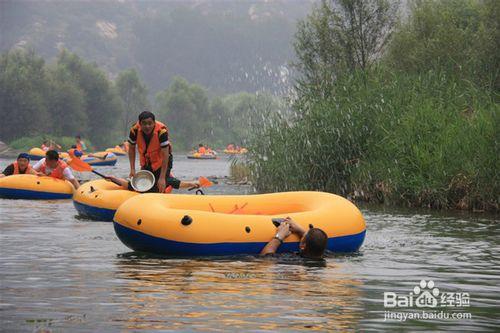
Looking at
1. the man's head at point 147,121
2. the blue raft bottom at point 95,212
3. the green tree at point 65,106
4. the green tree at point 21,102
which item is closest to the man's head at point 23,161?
the blue raft bottom at point 95,212

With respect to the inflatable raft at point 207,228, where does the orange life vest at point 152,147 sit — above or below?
above

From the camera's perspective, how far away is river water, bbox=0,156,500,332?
7262mm

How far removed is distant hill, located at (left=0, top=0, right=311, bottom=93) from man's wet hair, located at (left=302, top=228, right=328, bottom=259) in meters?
150

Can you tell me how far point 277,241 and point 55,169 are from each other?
9.90 meters

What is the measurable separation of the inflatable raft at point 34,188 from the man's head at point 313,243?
31.9ft

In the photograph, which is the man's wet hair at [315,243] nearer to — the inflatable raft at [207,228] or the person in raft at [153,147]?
the inflatable raft at [207,228]

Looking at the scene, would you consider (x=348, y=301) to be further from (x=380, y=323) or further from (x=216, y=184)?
(x=216, y=184)

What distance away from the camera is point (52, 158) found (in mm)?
19297

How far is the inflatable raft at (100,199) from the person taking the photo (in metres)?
15.1

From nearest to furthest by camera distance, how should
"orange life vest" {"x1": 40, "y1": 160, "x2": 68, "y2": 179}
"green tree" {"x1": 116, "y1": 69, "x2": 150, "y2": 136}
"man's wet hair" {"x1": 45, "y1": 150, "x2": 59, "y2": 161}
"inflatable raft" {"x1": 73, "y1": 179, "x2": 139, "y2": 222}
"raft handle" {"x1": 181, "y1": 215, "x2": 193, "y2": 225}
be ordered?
"raft handle" {"x1": 181, "y1": 215, "x2": 193, "y2": 225} < "inflatable raft" {"x1": 73, "y1": 179, "x2": 139, "y2": 222} < "man's wet hair" {"x1": 45, "y1": 150, "x2": 59, "y2": 161} < "orange life vest" {"x1": 40, "y1": 160, "x2": 68, "y2": 179} < "green tree" {"x1": 116, "y1": 69, "x2": 150, "y2": 136}

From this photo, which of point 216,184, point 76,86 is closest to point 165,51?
point 76,86

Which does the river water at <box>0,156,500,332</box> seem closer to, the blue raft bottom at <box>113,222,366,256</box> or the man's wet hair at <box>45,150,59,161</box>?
the blue raft bottom at <box>113,222,366,256</box>

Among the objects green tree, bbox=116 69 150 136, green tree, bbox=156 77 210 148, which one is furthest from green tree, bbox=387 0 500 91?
green tree, bbox=116 69 150 136

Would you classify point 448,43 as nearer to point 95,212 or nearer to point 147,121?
point 95,212
